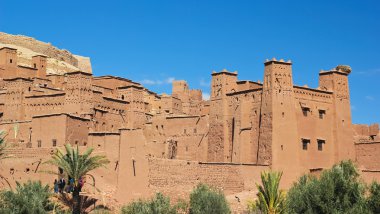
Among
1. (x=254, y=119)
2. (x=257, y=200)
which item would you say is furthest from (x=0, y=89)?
(x=257, y=200)

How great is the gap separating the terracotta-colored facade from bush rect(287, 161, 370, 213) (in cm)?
1106

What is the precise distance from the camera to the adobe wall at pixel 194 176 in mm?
34938

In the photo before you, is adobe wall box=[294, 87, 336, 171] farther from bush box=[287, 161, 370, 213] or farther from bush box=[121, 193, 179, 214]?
bush box=[287, 161, 370, 213]

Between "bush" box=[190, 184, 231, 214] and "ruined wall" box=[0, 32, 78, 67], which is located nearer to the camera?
"bush" box=[190, 184, 231, 214]

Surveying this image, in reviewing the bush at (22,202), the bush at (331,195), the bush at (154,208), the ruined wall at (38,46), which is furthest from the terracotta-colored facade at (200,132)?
the ruined wall at (38,46)

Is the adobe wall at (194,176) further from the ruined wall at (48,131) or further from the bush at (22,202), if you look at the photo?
the bush at (22,202)

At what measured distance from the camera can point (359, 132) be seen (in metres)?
44.7

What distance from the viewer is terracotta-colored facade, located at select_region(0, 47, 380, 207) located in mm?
35094

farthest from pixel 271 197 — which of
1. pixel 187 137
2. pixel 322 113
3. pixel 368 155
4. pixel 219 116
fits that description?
pixel 187 137

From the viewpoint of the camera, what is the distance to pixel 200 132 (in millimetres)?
42531

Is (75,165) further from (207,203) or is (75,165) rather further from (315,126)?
(315,126)

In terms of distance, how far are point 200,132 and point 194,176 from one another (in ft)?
23.0

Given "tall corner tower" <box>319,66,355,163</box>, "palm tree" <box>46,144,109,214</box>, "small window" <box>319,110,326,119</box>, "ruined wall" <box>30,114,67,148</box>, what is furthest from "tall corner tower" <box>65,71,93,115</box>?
"tall corner tower" <box>319,66,355,163</box>

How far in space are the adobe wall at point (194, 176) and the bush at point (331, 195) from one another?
1060cm
